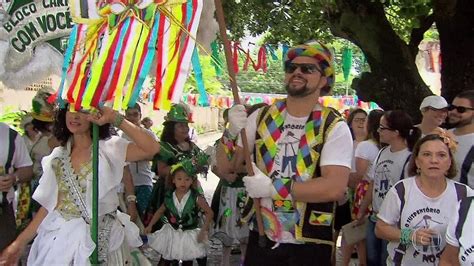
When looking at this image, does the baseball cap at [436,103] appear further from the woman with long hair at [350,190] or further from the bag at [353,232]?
the bag at [353,232]

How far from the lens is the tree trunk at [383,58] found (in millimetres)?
7031

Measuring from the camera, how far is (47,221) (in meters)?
3.62

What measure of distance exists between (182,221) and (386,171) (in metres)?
1.95

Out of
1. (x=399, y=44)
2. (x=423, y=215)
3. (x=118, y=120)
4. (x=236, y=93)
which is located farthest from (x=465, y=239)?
(x=399, y=44)

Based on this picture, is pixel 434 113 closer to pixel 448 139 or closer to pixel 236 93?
pixel 448 139

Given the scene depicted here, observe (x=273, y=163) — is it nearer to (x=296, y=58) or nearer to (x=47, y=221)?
(x=296, y=58)

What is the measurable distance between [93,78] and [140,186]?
430 cm

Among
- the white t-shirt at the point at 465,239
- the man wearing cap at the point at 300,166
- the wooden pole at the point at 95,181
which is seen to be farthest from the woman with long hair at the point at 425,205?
the wooden pole at the point at 95,181

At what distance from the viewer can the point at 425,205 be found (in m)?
3.81

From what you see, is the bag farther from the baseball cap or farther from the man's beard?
the man's beard

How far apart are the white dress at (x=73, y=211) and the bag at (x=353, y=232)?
2.75 m

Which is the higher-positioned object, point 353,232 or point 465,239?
point 465,239

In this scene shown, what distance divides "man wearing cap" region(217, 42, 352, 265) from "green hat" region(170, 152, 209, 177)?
2.26 metres

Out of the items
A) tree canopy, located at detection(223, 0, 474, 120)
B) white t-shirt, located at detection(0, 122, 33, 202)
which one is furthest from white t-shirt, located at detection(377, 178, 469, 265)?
tree canopy, located at detection(223, 0, 474, 120)
